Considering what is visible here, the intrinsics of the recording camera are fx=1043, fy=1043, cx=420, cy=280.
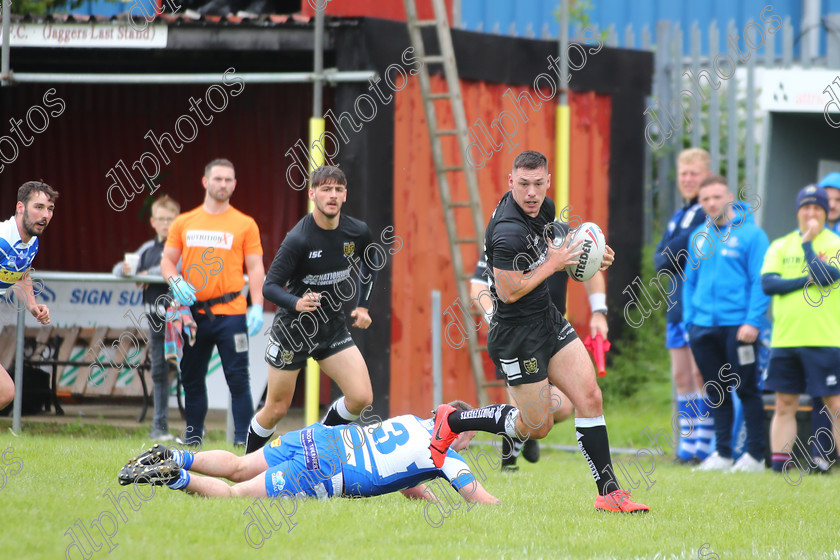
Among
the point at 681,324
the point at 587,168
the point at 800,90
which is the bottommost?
the point at 681,324

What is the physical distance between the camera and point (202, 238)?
359 inches

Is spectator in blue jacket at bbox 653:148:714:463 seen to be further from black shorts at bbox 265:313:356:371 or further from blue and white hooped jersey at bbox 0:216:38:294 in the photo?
blue and white hooped jersey at bbox 0:216:38:294

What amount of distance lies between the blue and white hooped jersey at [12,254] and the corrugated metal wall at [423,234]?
4.14 meters

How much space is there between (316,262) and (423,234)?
3.65 meters

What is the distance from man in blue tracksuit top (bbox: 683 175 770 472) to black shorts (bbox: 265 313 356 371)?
371cm

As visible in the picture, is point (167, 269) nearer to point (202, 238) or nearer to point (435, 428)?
point (202, 238)

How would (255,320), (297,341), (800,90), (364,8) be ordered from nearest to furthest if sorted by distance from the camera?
(297,341) → (255,320) → (800,90) → (364,8)

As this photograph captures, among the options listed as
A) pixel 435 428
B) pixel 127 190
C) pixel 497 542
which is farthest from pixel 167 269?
pixel 127 190

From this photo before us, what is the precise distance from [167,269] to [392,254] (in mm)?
2656

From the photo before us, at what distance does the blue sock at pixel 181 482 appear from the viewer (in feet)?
18.9

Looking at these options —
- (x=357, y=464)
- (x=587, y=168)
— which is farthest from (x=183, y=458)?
(x=587, y=168)

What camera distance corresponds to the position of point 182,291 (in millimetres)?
8781

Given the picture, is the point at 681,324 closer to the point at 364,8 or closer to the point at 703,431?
the point at 703,431

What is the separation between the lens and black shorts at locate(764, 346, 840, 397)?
873 cm
